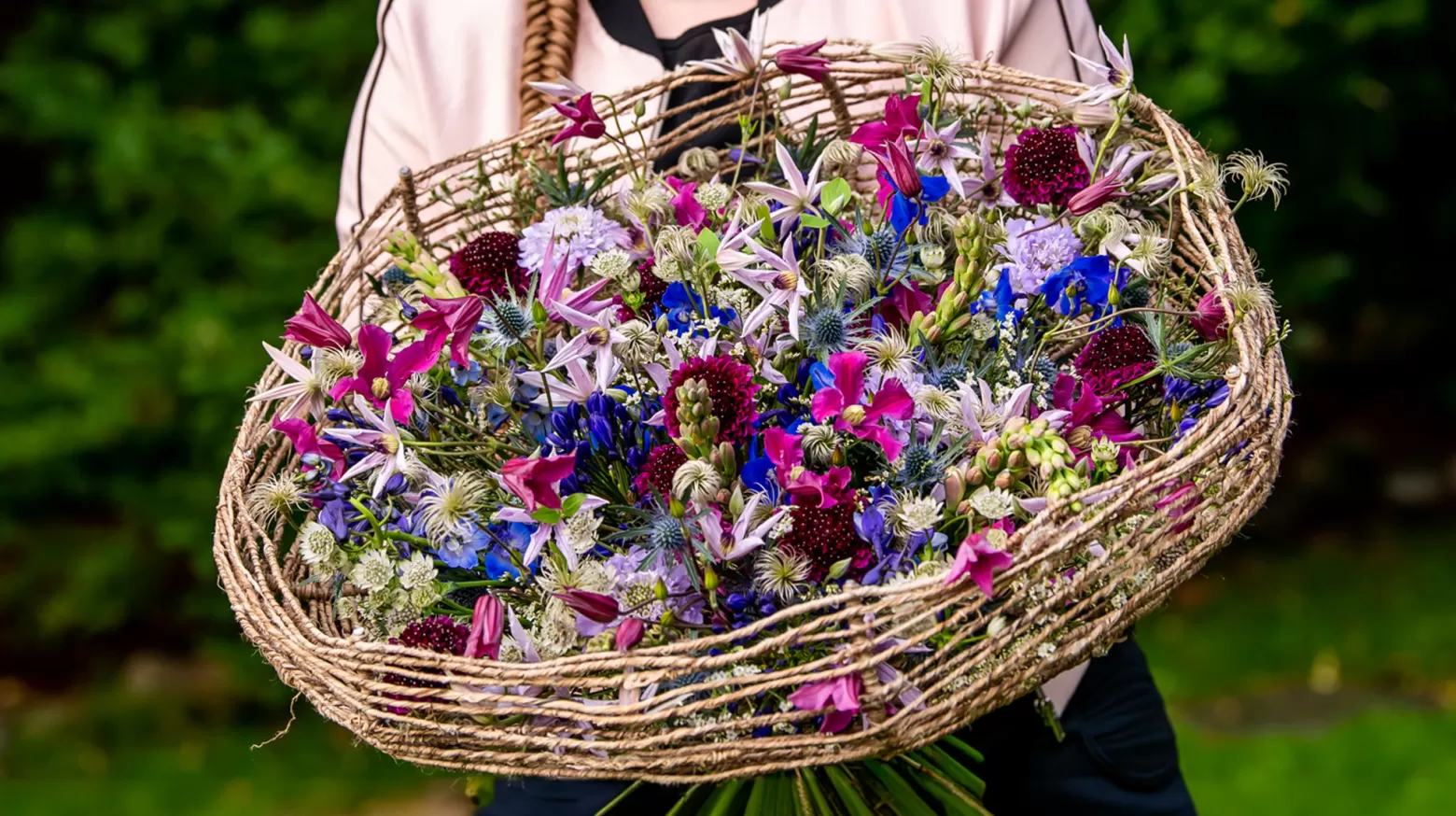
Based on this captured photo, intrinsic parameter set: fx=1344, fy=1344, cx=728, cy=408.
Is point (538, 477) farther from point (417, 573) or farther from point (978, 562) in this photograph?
point (978, 562)

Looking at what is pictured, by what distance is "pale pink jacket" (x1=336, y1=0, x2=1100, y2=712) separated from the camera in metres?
1.58

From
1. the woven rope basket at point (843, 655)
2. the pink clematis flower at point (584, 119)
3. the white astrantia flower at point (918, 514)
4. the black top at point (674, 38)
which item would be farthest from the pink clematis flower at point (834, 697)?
the black top at point (674, 38)

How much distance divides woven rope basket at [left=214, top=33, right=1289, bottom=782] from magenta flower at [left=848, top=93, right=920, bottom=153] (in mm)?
267

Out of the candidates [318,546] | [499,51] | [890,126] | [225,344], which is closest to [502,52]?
[499,51]

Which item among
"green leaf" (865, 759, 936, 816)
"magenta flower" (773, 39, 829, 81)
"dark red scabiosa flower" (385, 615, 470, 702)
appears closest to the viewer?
"dark red scabiosa flower" (385, 615, 470, 702)

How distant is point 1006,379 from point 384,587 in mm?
533

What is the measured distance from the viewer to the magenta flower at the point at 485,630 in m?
1.02

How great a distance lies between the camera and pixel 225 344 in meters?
3.35

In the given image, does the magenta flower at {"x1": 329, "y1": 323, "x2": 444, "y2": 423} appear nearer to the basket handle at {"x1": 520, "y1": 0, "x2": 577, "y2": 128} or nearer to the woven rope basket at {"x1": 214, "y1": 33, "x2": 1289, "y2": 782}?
the woven rope basket at {"x1": 214, "y1": 33, "x2": 1289, "y2": 782}

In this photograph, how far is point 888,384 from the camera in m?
1.02

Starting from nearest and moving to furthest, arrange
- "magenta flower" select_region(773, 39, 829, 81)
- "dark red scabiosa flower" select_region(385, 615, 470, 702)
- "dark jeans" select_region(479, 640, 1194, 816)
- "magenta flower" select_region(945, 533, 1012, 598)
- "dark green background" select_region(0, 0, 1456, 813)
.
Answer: "magenta flower" select_region(945, 533, 1012, 598)
"dark red scabiosa flower" select_region(385, 615, 470, 702)
"magenta flower" select_region(773, 39, 829, 81)
"dark jeans" select_region(479, 640, 1194, 816)
"dark green background" select_region(0, 0, 1456, 813)

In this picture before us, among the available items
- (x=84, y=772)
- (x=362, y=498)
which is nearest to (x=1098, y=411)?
(x=362, y=498)

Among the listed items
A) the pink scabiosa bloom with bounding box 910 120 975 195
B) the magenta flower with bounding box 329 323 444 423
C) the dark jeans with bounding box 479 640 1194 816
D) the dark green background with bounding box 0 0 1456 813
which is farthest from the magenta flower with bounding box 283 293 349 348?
the dark green background with bounding box 0 0 1456 813

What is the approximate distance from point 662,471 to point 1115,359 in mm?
389
